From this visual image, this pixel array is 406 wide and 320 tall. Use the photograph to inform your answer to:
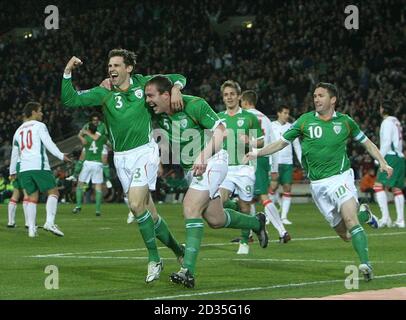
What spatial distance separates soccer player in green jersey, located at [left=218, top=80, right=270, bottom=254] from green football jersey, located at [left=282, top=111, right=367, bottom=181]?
10.5ft

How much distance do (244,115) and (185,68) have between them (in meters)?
26.1

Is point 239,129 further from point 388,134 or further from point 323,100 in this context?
point 388,134

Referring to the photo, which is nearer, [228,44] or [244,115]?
[244,115]

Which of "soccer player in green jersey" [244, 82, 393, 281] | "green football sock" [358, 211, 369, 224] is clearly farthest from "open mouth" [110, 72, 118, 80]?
"green football sock" [358, 211, 369, 224]

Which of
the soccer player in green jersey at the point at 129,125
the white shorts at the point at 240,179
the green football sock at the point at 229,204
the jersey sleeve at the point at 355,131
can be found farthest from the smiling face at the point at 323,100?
the white shorts at the point at 240,179

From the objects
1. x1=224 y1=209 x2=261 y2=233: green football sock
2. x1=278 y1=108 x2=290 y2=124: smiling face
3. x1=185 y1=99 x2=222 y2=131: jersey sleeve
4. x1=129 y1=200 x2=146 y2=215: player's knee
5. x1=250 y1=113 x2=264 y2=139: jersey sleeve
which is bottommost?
x1=224 y1=209 x2=261 y2=233: green football sock

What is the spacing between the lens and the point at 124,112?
13.2 metres

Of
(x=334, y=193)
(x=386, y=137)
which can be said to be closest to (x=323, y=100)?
(x=334, y=193)

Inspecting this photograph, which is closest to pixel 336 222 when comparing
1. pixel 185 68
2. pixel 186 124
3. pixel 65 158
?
pixel 186 124

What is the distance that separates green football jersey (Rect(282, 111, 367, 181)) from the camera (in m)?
13.7

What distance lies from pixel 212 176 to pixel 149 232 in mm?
1033

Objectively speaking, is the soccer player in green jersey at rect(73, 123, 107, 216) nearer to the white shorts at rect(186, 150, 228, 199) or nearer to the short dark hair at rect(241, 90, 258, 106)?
the short dark hair at rect(241, 90, 258, 106)
